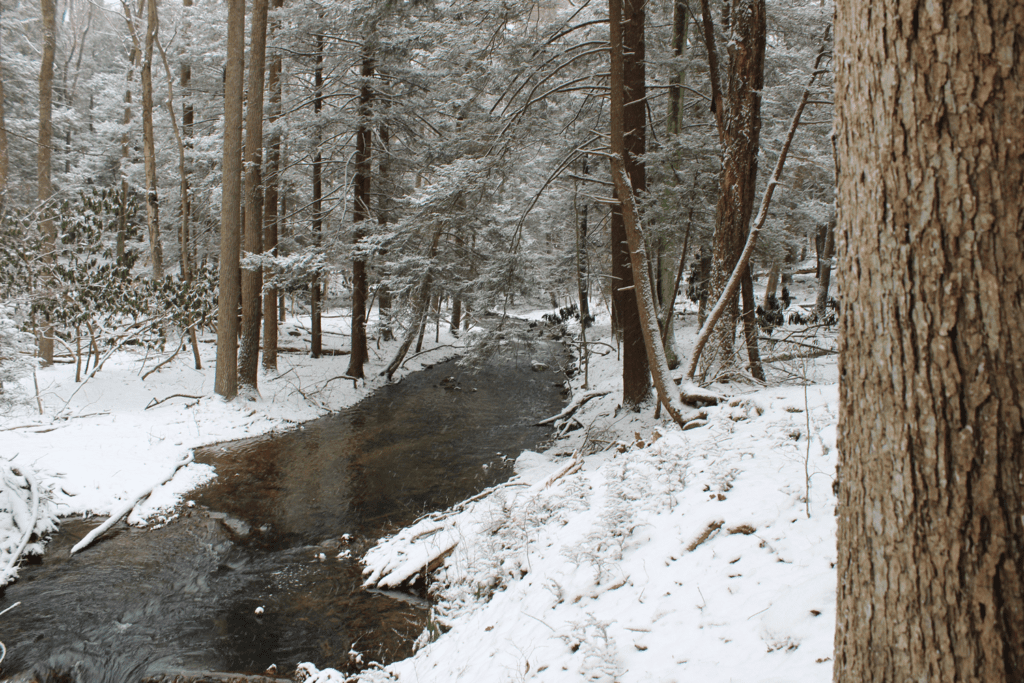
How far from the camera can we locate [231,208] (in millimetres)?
9992

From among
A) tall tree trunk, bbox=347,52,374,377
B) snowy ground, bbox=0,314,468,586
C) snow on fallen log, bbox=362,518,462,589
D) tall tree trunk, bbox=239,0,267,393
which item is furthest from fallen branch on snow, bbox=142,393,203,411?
snow on fallen log, bbox=362,518,462,589

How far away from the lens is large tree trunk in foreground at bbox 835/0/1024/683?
1.18 meters

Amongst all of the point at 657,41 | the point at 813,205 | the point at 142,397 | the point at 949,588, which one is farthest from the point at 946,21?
the point at 813,205

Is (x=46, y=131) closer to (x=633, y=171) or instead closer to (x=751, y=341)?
(x=633, y=171)

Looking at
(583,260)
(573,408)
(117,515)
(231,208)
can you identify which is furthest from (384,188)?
(117,515)

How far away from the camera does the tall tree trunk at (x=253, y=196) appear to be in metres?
10.3

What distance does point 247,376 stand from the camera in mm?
10914

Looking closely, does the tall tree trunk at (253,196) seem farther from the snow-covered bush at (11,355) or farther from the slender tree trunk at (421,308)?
the slender tree trunk at (421,308)

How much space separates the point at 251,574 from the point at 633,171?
7358 mm

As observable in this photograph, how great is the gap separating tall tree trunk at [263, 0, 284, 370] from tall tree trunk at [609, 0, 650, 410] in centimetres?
828

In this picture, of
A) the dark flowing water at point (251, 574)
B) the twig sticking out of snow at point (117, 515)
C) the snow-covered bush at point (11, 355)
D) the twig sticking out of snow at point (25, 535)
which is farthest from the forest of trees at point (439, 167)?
the twig sticking out of snow at point (25, 535)

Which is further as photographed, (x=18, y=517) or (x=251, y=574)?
(x=18, y=517)

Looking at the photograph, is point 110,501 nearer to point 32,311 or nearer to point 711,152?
point 32,311

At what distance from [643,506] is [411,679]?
1998 mm
